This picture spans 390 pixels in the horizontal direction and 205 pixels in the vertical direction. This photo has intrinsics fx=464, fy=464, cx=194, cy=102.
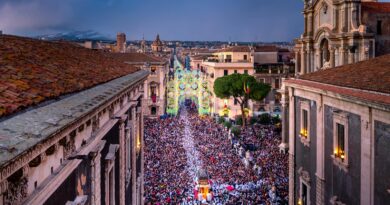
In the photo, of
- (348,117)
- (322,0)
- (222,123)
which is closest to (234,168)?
(322,0)

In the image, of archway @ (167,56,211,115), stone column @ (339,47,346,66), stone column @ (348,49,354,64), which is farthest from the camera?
archway @ (167,56,211,115)

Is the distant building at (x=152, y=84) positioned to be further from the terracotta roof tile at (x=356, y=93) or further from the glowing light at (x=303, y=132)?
the terracotta roof tile at (x=356, y=93)

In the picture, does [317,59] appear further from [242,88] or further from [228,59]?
[228,59]

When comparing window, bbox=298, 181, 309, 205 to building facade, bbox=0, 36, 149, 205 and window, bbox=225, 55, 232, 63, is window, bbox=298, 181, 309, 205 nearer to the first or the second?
building facade, bbox=0, 36, 149, 205

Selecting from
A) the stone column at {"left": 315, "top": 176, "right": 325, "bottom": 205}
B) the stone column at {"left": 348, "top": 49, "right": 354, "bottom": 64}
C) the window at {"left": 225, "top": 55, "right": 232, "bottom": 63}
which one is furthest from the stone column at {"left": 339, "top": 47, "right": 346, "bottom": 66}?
the window at {"left": 225, "top": 55, "right": 232, "bottom": 63}

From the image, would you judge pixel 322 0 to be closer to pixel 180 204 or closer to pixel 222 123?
pixel 180 204

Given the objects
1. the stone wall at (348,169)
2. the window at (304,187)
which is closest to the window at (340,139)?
the stone wall at (348,169)
